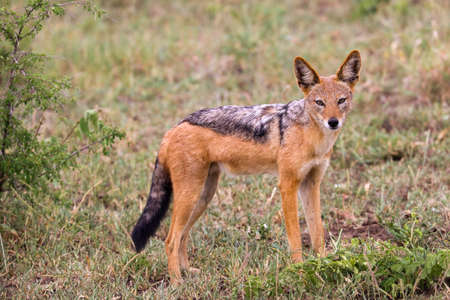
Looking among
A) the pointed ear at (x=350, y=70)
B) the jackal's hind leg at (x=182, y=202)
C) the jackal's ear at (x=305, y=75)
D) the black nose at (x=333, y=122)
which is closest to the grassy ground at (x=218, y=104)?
the jackal's hind leg at (x=182, y=202)

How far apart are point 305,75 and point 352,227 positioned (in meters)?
1.89

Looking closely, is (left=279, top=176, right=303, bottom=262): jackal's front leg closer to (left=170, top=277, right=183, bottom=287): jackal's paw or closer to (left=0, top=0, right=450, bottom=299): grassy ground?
(left=0, top=0, right=450, bottom=299): grassy ground

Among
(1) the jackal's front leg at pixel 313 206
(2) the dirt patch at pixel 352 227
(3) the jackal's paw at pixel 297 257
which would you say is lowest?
(2) the dirt patch at pixel 352 227

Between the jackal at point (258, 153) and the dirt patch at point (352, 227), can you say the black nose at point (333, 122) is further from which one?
the dirt patch at point (352, 227)

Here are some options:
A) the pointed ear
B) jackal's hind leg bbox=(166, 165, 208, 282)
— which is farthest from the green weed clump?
the pointed ear

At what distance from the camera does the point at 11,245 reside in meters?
5.77

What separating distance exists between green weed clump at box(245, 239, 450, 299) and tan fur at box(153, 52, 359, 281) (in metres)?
0.54

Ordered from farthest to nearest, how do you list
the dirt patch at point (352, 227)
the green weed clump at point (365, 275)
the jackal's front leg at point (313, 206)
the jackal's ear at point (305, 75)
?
the dirt patch at point (352, 227) < the jackal's front leg at point (313, 206) < the jackal's ear at point (305, 75) < the green weed clump at point (365, 275)

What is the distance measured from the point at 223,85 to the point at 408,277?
618 cm

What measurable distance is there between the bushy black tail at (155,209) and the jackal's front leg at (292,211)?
114 cm

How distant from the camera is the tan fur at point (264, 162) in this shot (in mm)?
5016

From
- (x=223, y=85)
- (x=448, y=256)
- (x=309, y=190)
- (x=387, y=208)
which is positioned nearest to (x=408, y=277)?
(x=448, y=256)

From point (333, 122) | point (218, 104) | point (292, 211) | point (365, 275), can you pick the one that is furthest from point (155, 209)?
point (218, 104)

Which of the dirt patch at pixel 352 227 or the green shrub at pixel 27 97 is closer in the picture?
the green shrub at pixel 27 97
